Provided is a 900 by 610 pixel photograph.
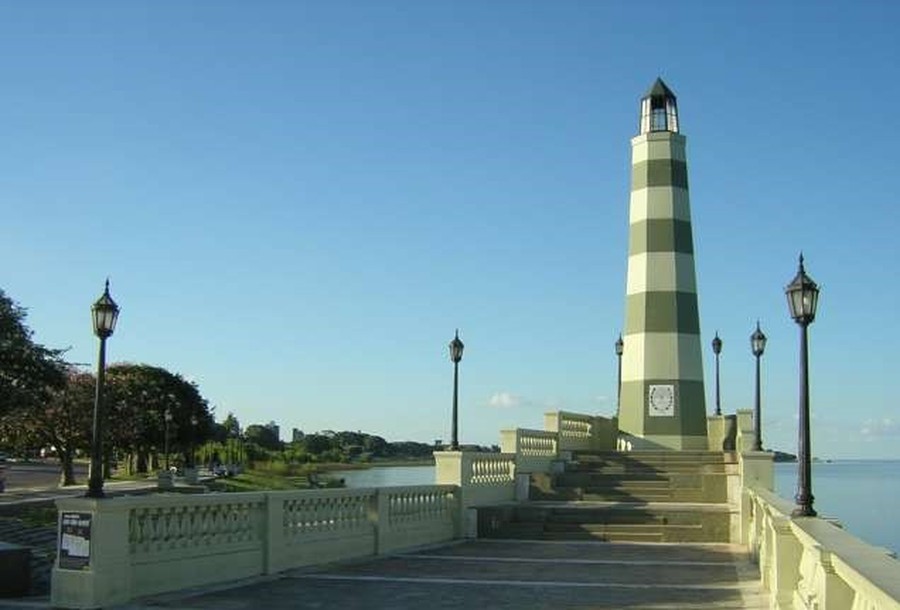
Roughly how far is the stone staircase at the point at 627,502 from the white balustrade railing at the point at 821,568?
6.44m

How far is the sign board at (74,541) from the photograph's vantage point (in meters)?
12.0

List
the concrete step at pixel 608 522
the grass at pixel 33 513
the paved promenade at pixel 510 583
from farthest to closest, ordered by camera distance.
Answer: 1. the grass at pixel 33 513
2. the concrete step at pixel 608 522
3. the paved promenade at pixel 510 583

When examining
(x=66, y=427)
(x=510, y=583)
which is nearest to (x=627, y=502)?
(x=510, y=583)

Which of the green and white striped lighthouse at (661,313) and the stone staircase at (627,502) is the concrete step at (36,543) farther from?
the green and white striped lighthouse at (661,313)

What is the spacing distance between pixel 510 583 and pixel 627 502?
11.3 meters

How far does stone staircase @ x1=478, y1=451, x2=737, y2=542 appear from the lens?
21.7m

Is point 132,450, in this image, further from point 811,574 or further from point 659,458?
point 811,574

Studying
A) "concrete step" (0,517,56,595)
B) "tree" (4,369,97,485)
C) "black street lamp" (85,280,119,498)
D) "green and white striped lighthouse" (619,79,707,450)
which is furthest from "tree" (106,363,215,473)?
"black street lamp" (85,280,119,498)

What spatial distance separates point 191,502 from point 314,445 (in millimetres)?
141889

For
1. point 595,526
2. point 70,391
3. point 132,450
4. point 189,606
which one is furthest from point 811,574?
point 132,450

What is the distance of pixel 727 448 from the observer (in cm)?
3159

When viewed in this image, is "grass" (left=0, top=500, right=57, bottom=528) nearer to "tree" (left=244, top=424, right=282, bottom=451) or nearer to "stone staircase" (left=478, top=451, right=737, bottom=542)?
"stone staircase" (left=478, top=451, right=737, bottom=542)

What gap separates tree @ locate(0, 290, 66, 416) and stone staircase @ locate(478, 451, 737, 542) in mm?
20437

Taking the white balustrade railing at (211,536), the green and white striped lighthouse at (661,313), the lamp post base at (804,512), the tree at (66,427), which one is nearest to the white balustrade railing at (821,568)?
the lamp post base at (804,512)
